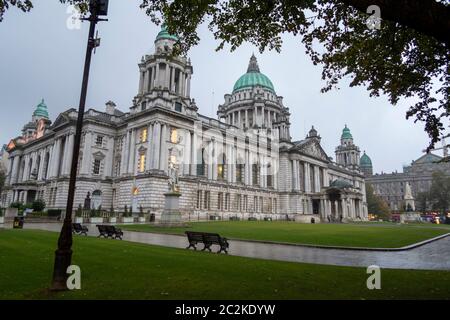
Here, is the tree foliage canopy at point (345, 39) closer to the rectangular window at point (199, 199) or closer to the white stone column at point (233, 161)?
the rectangular window at point (199, 199)

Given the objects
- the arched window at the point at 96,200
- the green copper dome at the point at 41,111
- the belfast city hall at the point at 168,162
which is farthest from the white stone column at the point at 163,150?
the green copper dome at the point at 41,111

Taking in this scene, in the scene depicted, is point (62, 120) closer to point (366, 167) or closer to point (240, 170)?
point (240, 170)

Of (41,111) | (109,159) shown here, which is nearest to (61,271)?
(109,159)

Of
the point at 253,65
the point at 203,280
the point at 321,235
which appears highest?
the point at 253,65

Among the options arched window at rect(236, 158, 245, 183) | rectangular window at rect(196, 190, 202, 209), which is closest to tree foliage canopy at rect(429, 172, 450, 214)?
arched window at rect(236, 158, 245, 183)

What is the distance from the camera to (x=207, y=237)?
15797mm

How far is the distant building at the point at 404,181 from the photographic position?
422ft

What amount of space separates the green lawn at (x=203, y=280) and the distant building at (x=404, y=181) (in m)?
135

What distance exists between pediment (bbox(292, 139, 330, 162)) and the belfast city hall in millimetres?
292

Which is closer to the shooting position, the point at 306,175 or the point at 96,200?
the point at 96,200

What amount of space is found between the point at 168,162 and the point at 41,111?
190 ft

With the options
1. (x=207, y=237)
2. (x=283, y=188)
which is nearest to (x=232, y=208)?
(x=283, y=188)

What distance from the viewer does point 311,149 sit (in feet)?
265

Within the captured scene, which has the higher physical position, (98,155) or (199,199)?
(98,155)
